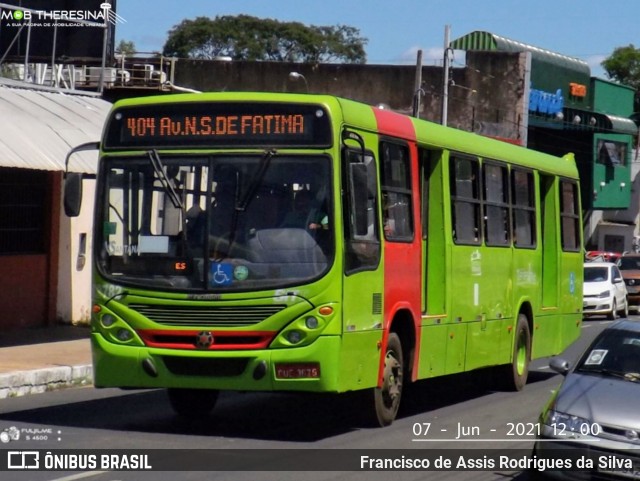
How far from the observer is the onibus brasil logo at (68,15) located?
23328 millimetres

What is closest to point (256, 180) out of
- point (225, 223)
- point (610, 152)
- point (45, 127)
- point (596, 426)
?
point (225, 223)

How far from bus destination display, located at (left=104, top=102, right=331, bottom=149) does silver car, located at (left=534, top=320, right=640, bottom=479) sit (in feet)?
10.4

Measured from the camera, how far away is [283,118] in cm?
1088

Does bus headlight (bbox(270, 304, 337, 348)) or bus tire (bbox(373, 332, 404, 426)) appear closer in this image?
bus headlight (bbox(270, 304, 337, 348))

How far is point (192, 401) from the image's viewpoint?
12391 millimetres

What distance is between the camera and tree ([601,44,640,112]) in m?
103

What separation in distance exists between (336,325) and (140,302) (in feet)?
5.91

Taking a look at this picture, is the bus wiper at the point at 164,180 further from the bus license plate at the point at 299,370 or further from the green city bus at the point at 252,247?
the bus license plate at the point at 299,370

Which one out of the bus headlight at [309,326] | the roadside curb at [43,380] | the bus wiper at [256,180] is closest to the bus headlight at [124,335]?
the bus headlight at [309,326]

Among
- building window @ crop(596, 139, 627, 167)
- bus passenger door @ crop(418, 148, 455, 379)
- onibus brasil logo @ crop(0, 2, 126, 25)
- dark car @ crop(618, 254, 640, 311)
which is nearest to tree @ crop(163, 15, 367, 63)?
building window @ crop(596, 139, 627, 167)

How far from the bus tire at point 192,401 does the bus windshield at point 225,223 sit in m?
1.76

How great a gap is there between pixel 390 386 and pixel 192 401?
2.07 meters

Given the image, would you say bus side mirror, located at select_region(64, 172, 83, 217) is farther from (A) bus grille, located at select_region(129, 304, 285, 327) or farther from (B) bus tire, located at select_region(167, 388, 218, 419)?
(B) bus tire, located at select_region(167, 388, 218, 419)

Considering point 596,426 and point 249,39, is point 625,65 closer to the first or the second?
point 249,39
